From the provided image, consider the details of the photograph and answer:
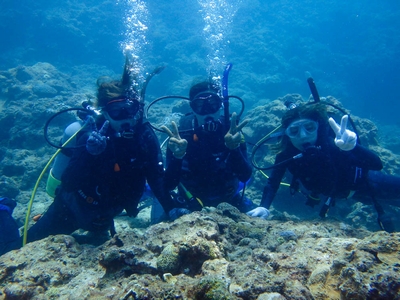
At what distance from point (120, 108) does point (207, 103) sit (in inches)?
60.2

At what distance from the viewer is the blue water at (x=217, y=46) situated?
84.0ft

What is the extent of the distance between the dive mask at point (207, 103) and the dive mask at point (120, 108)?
1.17m

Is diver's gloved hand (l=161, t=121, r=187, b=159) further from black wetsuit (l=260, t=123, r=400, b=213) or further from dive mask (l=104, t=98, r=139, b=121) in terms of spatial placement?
→ black wetsuit (l=260, t=123, r=400, b=213)

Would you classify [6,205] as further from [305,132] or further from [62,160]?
[305,132]

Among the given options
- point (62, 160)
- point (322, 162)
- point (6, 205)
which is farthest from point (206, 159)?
point (6, 205)

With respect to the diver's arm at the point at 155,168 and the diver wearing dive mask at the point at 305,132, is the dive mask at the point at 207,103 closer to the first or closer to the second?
the diver's arm at the point at 155,168

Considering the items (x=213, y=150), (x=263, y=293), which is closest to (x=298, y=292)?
(x=263, y=293)

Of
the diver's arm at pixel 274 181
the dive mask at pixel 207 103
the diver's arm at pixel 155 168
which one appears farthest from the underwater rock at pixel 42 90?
the diver's arm at pixel 274 181

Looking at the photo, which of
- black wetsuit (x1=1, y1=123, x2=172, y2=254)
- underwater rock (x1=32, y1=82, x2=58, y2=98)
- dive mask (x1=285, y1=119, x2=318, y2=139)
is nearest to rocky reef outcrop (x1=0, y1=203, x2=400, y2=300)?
black wetsuit (x1=1, y1=123, x2=172, y2=254)

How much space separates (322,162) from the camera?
429cm

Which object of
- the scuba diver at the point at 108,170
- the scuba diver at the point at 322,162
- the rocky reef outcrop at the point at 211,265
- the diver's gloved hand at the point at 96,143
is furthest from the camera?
the scuba diver at the point at 322,162

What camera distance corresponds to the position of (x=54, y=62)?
87.4 feet

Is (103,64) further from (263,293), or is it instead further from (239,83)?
(263,293)

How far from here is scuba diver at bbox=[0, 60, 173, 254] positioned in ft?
12.1
